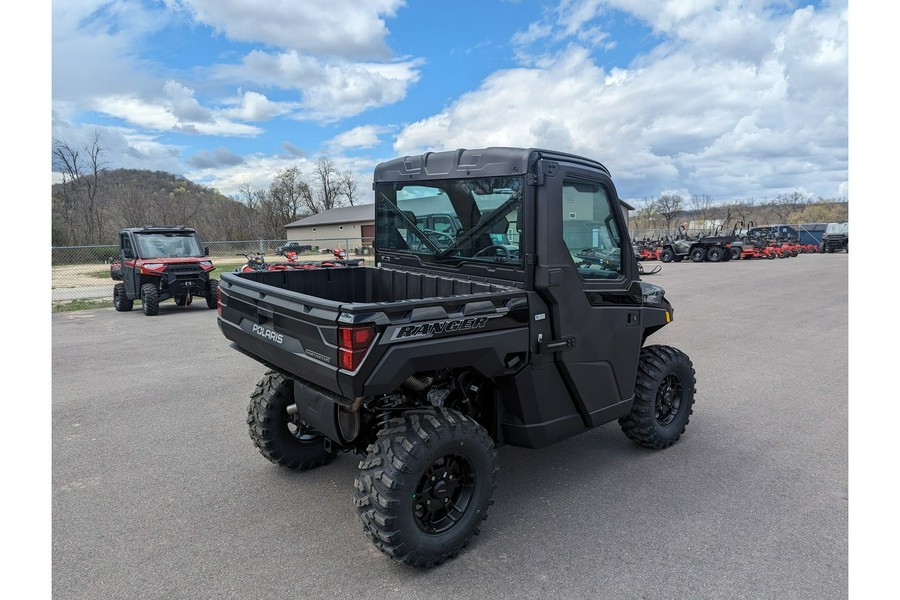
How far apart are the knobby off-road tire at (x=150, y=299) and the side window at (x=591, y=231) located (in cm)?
1100

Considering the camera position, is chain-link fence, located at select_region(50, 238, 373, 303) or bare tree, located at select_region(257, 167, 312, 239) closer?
chain-link fence, located at select_region(50, 238, 373, 303)

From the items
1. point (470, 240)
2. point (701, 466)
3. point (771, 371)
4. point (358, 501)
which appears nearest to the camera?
point (358, 501)

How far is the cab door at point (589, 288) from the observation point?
128 inches

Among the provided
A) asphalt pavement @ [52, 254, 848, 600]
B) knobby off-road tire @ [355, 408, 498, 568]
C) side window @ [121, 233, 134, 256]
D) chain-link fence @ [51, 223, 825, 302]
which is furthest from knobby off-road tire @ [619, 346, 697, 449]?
side window @ [121, 233, 134, 256]

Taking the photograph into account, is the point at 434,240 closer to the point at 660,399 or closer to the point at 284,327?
the point at 284,327

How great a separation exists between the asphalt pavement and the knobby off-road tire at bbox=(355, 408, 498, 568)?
171 millimetres

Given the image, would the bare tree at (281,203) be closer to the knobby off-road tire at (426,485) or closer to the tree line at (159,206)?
the tree line at (159,206)

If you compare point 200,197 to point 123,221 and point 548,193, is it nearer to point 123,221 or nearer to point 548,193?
point 123,221

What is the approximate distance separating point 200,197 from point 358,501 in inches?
2661

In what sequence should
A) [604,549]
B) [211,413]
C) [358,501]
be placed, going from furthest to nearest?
[211,413] < [604,549] < [358,501]

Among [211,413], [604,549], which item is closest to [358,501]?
[604,549]

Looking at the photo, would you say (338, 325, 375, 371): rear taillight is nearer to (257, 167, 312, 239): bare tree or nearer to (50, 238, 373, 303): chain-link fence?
(50, 238, 373, 303): chain-link fence

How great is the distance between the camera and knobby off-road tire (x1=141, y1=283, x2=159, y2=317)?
38.3 ft

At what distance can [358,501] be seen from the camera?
2.80 m
